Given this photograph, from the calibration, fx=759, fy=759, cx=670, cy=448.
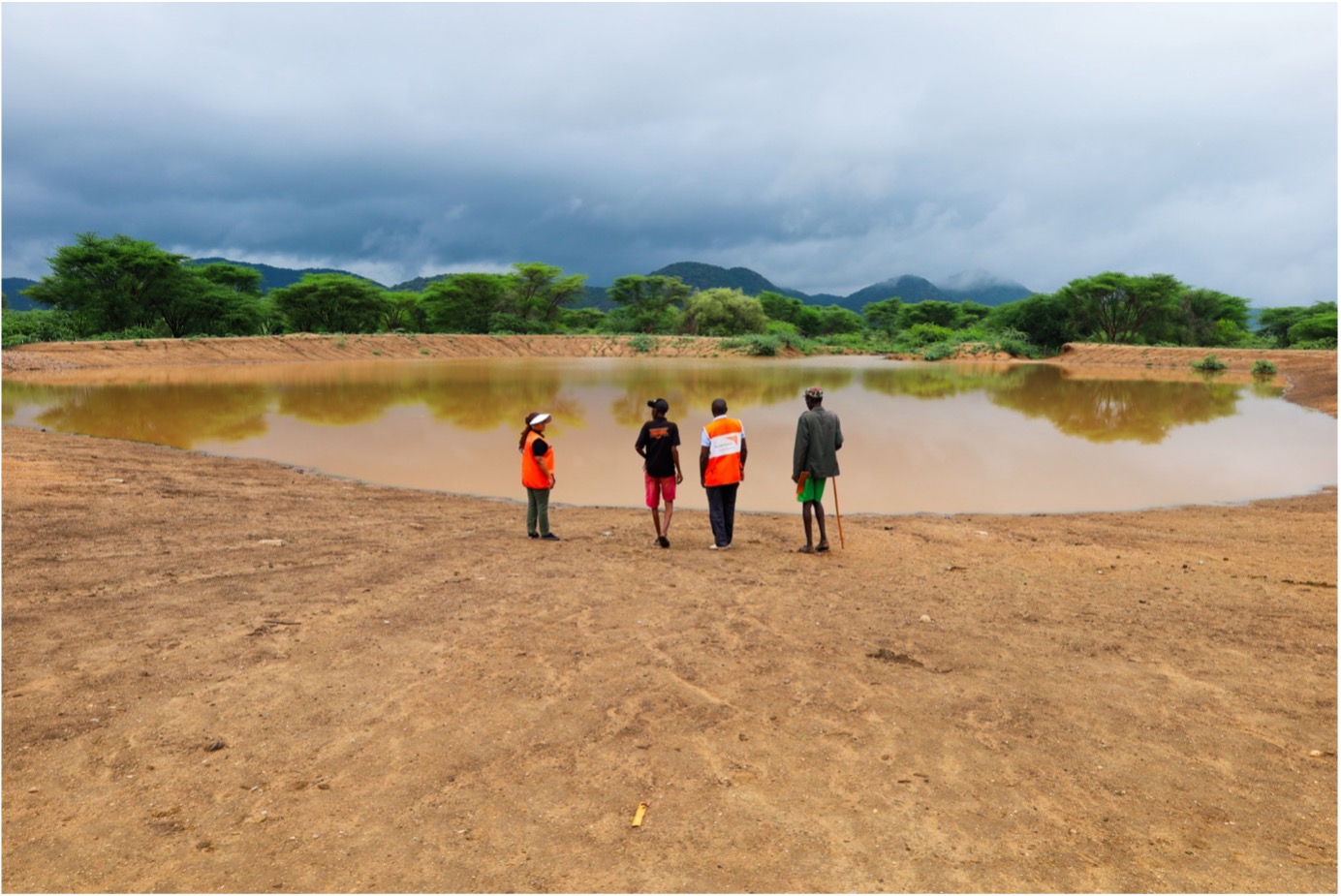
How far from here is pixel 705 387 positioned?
29.8 meters

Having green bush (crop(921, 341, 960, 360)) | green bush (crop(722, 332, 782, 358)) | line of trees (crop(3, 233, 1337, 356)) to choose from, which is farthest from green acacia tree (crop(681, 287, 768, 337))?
green bush (crop(921, 341, 960, 360))

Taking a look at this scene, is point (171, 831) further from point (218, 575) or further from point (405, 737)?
point (218, 575)

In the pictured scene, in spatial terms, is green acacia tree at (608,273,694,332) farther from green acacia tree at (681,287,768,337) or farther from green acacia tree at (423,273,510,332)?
green acacia tree at (423,273,510,332)

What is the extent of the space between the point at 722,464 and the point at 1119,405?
22067 mm

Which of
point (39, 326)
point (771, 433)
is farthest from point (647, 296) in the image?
point (771, 433)

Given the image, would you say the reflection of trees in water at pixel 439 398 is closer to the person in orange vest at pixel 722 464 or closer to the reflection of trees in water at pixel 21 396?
the reflection of trees in water at pixel 21 396

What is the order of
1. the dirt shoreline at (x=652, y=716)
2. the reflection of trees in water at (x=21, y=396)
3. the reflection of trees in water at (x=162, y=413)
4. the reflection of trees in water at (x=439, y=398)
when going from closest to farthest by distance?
the dirt shoreline at (x=652, y=716) → the reflection of trees in water at (x=162, y=413) → the reflection of trees in water at (x=439, y=398) → the reflection of trees in water at (x=21, y=396)

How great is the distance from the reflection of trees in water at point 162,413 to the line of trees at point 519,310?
886 inches

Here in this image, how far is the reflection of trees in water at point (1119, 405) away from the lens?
59.6 ft

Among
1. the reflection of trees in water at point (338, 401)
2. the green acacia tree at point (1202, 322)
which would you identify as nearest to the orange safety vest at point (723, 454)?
the reflection of trees in water at point (338, 401)

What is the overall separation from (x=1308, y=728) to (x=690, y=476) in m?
8.40

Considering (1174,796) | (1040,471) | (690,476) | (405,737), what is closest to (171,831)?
(405,737)

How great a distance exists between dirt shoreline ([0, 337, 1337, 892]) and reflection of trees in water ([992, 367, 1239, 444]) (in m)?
11.9

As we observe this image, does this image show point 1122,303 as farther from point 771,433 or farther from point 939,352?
point 771,433
